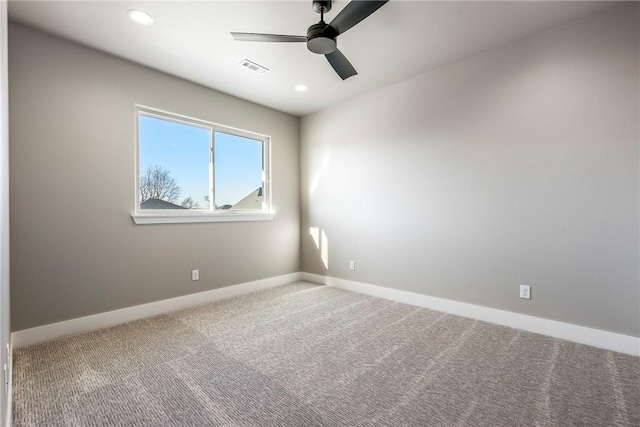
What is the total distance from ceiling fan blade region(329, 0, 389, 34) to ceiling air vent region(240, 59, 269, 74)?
1277mm

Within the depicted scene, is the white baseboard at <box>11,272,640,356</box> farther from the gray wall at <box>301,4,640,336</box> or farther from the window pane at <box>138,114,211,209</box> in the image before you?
the window pane at <box>138,114,211,209</box>

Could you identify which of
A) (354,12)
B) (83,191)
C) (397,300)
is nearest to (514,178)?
(397,300)

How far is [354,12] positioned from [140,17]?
5.50ft

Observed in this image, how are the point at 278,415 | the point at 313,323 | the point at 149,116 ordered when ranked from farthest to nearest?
the point at 149,116, the point at 313,323, the point at 278,415

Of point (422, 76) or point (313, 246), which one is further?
point (313, 246)

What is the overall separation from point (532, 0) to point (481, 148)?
1193 millimetres

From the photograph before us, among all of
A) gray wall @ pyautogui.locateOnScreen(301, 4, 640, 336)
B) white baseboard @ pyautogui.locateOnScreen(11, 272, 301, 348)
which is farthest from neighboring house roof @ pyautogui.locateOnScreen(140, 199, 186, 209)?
gray wall @ pyautogui.locateOnScreen(301, 4, 640, 336)

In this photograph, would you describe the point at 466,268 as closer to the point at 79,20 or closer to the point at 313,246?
the point at 313,246

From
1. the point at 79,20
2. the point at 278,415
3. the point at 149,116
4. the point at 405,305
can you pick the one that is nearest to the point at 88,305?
the point at 149,116

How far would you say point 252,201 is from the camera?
13.9ft

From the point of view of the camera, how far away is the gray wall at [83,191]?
2.43 meters

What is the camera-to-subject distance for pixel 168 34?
8.28ft

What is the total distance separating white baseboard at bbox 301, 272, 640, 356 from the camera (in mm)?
2309

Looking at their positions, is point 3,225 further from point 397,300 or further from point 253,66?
point 397,300
